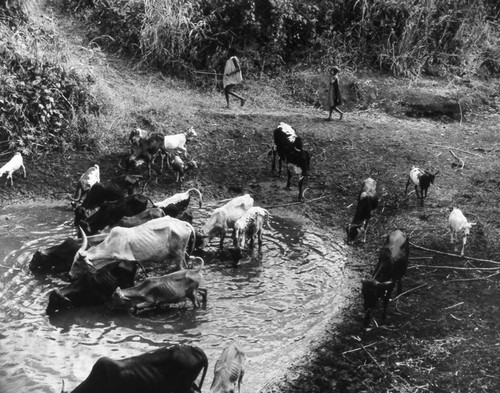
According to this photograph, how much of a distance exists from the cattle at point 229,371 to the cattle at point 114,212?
4.29 m

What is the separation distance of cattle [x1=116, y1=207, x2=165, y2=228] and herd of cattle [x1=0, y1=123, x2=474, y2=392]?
0.02 meters

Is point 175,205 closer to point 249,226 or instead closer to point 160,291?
point 249,226

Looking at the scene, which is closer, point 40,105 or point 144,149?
point 144,149

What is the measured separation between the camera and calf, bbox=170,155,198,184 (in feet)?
42.7

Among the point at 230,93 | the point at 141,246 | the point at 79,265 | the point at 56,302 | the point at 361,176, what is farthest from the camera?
the point at 230,93

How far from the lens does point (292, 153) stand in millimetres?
12969

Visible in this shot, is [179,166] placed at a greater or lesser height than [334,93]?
lesser

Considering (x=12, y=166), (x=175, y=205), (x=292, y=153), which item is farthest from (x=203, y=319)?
(x=12, y=166)

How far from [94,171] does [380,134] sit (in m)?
6.37

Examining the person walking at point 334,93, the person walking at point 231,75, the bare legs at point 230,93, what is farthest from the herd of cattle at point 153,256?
the person walking at point 231,75

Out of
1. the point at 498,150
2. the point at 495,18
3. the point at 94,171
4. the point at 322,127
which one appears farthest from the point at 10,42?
the point at 495,18

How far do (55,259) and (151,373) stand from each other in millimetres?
3397

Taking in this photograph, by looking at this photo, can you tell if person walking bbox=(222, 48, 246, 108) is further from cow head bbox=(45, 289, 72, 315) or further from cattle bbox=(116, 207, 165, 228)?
cow head bbox=(45, 289, 72, 315)

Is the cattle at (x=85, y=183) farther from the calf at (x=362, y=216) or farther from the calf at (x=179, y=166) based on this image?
the calf at (x=362, y=216)
